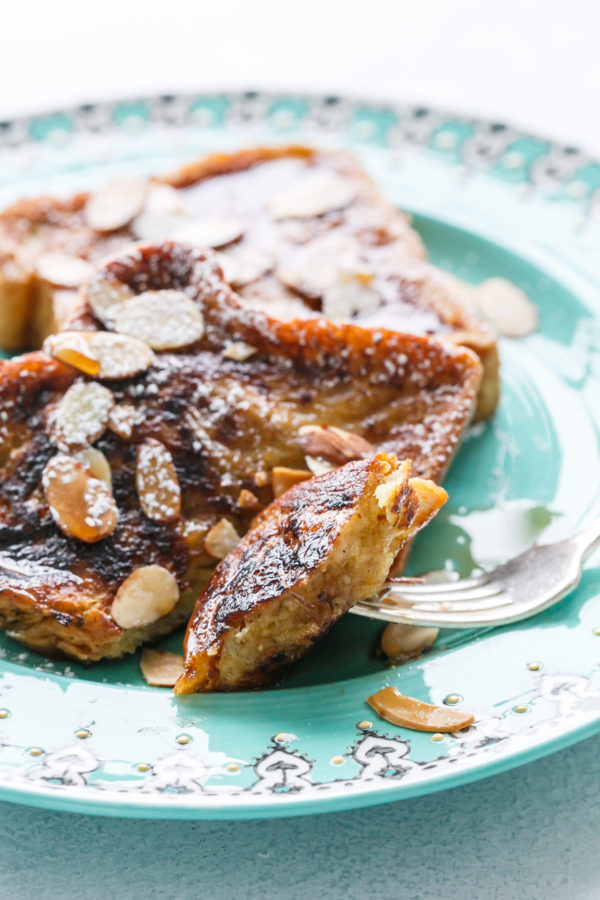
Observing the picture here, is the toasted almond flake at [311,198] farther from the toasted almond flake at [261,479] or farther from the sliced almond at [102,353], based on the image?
the toasted almond flake at [261,479]

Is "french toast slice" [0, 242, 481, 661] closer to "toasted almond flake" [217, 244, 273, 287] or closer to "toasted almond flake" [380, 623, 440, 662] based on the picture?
"toasted almond flake" [217, 244, 273, 287]

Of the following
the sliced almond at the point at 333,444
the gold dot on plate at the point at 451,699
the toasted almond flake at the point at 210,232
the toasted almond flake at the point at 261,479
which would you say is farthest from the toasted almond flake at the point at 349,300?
the gold dot on plate at the point at 451,699

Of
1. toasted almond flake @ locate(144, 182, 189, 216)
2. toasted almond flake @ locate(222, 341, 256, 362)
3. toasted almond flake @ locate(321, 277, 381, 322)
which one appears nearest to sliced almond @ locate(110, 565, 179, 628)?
toasted almond flake @ locate(222, 341, 256, 362)

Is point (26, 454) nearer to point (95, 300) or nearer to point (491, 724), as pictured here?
point (95, 300)

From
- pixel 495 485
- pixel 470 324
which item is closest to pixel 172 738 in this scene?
pixel 495 485

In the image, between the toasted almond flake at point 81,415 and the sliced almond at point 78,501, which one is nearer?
the sliced almond at point 78,501

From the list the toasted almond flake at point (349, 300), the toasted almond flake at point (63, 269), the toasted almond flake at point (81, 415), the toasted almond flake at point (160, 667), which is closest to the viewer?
the toasted almond flake at point (160, 667)
